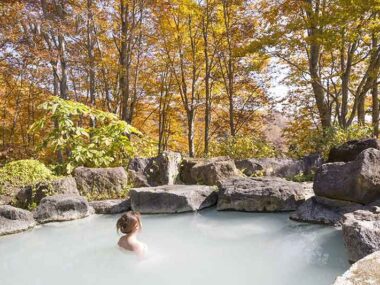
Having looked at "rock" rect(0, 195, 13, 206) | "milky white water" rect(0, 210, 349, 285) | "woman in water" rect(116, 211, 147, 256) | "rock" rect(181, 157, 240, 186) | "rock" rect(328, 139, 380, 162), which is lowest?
"milky white water" rect(0, 210, 349, 285)

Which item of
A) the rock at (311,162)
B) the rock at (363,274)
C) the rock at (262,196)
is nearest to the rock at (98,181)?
the rock at (262,196)

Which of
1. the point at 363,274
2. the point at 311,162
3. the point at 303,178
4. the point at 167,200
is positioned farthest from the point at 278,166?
the point at 363,274

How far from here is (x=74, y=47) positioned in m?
13.1

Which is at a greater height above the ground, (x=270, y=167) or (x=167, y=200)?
(x=270, y=167)

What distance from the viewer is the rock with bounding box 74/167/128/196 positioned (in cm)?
728

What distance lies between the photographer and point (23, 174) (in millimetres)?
7402

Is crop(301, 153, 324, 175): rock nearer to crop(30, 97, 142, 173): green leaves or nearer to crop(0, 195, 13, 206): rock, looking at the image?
crop(30, 97, 142, 173): green leaves

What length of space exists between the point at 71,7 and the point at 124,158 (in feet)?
20.2

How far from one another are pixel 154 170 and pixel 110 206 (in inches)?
72.6

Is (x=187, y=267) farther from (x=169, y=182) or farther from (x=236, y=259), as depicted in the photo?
(x=169, y=182)

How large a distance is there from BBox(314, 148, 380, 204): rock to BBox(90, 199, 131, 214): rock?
134 inches

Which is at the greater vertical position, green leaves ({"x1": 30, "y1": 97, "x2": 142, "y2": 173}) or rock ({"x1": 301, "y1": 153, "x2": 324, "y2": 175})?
green leaves ({"x1": 30, "y1": 97, "x2": 142, "y2": 173})

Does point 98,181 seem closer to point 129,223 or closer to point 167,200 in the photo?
point 167,200

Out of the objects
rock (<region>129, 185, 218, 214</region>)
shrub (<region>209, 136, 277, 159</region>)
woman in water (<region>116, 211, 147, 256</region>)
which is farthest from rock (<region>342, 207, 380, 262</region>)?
shrub (<region>209, 136, 277, 159</region>)
